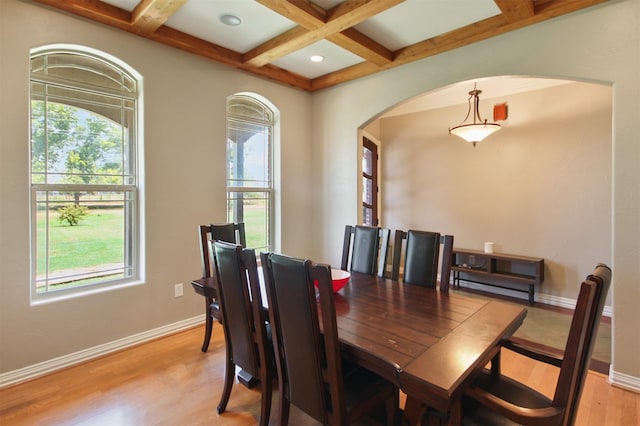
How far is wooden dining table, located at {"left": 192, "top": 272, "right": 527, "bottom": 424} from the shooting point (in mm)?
1161

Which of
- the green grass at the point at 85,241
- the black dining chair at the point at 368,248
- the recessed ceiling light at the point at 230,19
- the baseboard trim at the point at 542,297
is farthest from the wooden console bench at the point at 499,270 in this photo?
the green grass at the point at 85,241

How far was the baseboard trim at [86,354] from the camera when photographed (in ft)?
7.65

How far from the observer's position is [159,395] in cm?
221

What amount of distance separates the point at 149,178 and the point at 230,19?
62.1 inches

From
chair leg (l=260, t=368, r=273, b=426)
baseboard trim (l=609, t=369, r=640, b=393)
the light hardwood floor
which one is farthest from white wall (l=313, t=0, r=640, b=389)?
chair leg (l=260, t=368, r=273, b=426)

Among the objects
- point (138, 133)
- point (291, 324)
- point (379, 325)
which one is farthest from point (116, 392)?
point (138, 133)

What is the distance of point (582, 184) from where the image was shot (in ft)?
12.9

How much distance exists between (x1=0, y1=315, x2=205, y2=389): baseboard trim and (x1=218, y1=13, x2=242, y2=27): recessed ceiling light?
9.32 feet

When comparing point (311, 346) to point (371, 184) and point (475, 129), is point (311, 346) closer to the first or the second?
point (475, 129)

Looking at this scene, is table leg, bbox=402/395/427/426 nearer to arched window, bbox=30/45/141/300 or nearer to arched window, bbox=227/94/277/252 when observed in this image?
arched window, bbox=30/45/141/300

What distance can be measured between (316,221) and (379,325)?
9.70 ft

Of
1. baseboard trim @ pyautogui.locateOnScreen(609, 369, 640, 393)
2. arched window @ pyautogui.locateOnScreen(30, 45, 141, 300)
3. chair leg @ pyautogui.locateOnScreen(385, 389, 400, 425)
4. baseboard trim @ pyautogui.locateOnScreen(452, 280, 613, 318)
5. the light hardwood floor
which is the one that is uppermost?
arched window @ pyautogui.locateOnScreen(30, 45, 141, 300)

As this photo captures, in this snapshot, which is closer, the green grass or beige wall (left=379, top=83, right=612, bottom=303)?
the green grass

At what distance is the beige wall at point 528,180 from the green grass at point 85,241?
417cm
